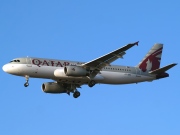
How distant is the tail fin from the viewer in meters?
80.9

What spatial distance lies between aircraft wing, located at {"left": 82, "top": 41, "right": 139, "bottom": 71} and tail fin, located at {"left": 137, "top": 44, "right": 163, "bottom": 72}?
9.67m

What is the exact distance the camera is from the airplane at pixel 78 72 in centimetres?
7106

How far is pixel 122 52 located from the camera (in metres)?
69.3

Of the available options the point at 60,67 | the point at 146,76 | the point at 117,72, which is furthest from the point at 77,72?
the point at 146,76

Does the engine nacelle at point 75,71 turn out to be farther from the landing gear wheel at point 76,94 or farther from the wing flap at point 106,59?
the landing gear wheel at point 76,94

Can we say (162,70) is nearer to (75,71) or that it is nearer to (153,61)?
(153,61)

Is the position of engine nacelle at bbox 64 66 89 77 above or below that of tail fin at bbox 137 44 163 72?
below

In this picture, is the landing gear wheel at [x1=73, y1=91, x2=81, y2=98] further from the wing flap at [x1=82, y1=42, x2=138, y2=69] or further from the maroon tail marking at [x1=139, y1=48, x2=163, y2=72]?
the maroon tail marking at [x1=139, y1=48, x2=163, y2=72]

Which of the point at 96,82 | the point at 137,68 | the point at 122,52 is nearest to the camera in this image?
the point at 122,52

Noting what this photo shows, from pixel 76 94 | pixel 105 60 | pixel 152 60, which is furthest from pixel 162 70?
pixel 76 94

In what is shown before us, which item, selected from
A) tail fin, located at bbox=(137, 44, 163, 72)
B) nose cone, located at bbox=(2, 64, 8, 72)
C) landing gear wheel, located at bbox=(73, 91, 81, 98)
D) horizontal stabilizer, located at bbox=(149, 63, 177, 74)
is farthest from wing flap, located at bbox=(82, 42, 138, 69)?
nose cone, located at bbox=(2, 64, 8, 72)

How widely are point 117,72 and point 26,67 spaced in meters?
13.2

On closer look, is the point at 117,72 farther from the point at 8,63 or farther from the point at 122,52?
the point at 8,63

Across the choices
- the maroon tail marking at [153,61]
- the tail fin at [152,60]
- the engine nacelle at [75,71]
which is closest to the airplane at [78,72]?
the engine nacelle at [75,71]
